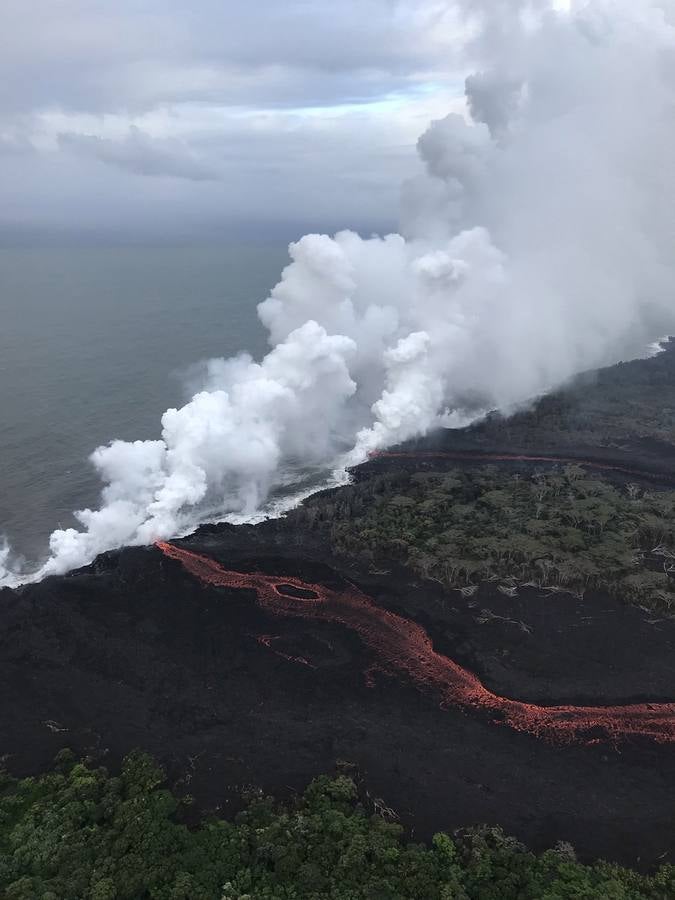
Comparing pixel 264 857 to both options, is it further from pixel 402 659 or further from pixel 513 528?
pixel 513 528

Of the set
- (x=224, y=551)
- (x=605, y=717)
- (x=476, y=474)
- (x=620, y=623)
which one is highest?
(x=476, y=474)

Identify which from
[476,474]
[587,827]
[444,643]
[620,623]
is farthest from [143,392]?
[587,827]

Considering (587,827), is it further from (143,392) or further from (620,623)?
(143,392)

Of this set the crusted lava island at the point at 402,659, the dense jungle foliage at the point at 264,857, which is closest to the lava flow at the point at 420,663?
the crusted lava island at the point at 402,659

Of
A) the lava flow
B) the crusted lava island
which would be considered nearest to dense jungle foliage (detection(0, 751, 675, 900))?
the crusted lava island

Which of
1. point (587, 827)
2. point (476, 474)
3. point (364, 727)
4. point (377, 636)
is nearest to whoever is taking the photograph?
point (587, 827)

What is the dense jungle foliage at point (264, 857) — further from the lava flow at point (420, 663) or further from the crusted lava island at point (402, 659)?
the lava flow at point (420, 663)

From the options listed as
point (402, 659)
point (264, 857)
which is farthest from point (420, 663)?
point (264, 857)
